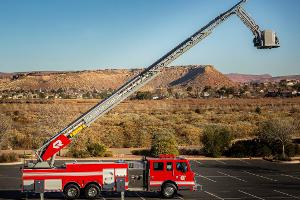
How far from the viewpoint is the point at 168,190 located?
23344 mm

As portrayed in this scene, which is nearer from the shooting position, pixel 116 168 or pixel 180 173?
pixel 116 168

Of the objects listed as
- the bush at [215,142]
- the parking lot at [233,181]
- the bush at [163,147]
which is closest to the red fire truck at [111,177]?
the parking lot at [233,181]

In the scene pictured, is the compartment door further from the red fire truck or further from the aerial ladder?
the aerial ladder

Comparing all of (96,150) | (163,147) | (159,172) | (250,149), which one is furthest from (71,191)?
(250,149)

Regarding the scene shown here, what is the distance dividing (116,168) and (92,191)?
63.5 inches

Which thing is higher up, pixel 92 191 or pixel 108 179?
pixel 108 179

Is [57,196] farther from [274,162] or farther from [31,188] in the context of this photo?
[274,162]

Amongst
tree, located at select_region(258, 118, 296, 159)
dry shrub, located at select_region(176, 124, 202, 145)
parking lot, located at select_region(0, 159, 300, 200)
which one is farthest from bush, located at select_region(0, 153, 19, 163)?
tree, located at select_region(258, 118, 296, 159)

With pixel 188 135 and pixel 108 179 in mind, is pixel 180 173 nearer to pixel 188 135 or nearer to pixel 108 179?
pixel 108 179

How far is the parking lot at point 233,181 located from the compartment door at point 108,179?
1013mm

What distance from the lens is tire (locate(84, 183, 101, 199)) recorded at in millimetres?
22359

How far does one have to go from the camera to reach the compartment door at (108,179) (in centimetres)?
2245

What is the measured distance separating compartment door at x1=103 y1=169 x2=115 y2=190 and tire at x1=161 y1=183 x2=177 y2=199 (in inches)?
105

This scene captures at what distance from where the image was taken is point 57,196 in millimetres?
23391
